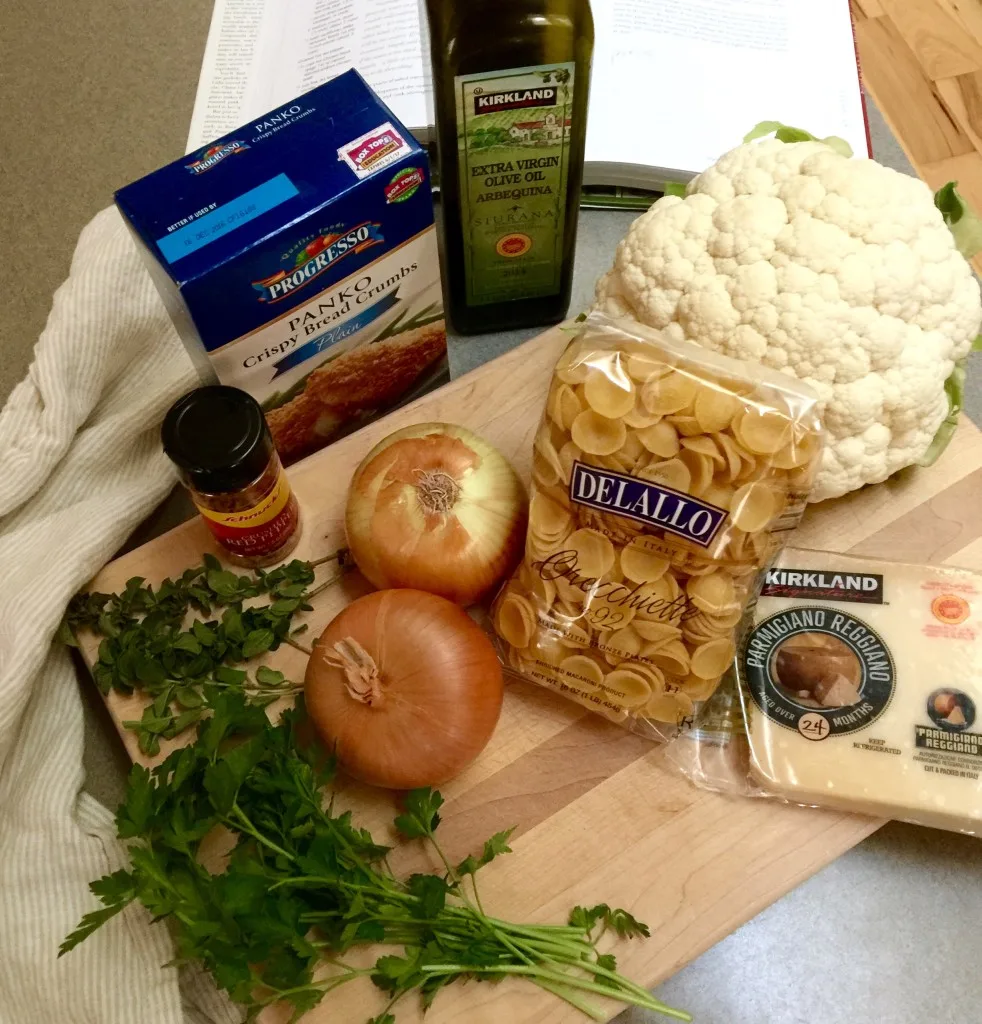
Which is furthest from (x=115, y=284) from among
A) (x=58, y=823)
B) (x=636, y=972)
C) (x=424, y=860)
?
(x=636, y=972)

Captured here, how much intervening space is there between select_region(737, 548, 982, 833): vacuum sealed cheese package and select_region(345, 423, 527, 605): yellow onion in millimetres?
212

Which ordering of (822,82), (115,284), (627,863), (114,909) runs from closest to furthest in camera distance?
(114,909), (627,863), (115,284), (822,82)

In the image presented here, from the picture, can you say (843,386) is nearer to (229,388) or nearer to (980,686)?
(980,686)

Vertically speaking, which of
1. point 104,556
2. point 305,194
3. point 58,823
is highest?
point 305,194

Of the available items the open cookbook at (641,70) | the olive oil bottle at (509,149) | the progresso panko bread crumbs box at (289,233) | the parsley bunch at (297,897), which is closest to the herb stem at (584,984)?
the parsley bunch at (297,897)

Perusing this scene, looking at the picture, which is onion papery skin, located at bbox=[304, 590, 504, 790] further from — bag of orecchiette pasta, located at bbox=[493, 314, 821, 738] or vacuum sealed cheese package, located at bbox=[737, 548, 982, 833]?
vacuum sealed cheese package, located at bbox=[737, 548, 982, 833]

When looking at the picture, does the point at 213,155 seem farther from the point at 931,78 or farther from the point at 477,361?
the point at 931,78

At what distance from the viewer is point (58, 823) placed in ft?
2.25

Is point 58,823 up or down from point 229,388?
down

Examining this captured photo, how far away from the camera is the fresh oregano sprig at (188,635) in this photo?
→ 691 millimetres

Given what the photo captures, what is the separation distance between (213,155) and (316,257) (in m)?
0.10

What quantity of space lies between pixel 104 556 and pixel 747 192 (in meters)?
0.60

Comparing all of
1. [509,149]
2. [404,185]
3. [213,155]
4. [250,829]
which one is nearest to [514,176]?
[509,149]
